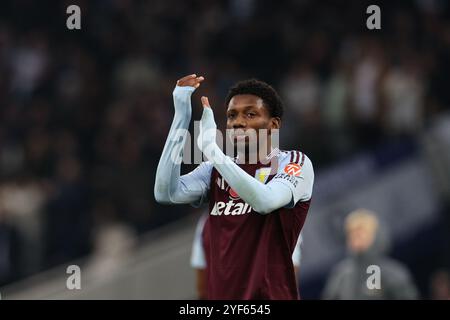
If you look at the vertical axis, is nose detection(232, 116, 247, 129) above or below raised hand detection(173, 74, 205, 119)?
below

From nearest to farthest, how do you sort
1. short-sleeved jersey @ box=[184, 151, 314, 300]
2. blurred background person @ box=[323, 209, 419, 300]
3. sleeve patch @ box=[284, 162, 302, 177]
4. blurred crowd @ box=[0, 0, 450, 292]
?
short-sleeved jersey @ box=[184, 151, 314, 300] → sleeve patch @ box=[284, 162, 302, 177] → blurred background person @ box=[323, 209, 419, 300] → blurred crowd @ box=[0, 0, 450, 292]

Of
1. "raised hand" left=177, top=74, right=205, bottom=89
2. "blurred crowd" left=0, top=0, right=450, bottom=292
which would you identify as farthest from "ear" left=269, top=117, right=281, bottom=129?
"blurred crowd" left=0, top=0, right=450, bottom=292

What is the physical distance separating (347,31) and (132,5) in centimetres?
359

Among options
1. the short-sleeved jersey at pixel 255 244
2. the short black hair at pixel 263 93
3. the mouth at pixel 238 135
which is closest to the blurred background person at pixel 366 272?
the short-sleeved jersey at pixel 255 244

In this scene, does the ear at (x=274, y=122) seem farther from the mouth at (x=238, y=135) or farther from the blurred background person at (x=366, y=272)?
the blurred background person at (x=366, y=272)

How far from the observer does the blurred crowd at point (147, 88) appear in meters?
12.2

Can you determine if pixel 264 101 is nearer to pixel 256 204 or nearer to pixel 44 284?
pixel 256 204

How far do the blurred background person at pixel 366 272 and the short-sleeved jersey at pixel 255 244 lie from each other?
2.82 m

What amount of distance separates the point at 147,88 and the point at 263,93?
9.01m

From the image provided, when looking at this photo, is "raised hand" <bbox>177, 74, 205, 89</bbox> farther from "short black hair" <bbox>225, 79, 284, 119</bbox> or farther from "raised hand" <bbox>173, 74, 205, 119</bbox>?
"short black hair" <bbox>225, 79, 284, 119</bbox>

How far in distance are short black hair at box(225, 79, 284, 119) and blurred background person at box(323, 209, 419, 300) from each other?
9.59ft

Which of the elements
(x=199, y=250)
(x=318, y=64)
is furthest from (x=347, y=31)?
(x=199, y=250)

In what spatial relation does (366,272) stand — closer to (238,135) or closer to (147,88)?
(238,135)

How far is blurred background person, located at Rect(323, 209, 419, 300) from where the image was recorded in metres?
8.04
